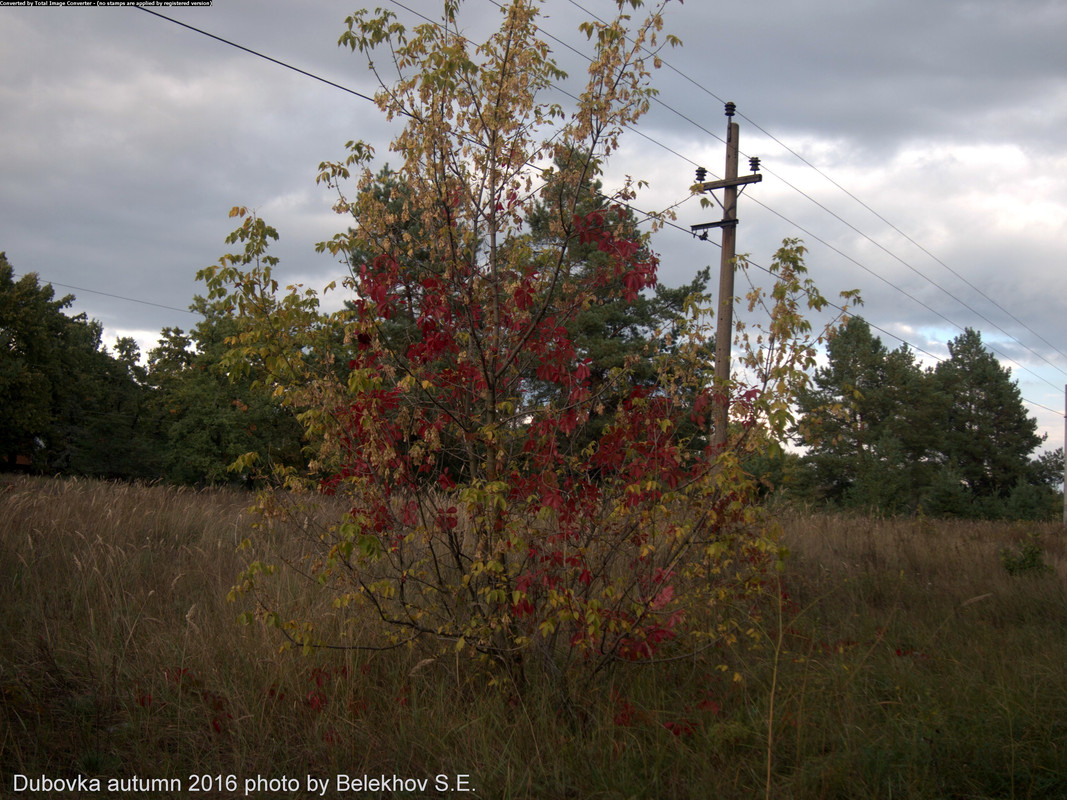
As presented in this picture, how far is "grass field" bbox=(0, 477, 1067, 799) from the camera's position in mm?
3057

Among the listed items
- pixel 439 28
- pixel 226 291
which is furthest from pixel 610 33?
pixel 226 291

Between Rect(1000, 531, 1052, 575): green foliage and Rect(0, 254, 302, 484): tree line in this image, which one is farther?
Rect(0, 254, 302, 484): tree line

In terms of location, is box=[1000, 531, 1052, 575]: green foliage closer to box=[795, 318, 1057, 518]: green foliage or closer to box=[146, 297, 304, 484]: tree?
box=[146, 297, 304, 484]: tree

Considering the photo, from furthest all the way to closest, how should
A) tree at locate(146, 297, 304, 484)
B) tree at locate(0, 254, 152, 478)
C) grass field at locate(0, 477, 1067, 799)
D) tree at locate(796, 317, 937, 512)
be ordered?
tree at locate(796, 317, 937, 512)
tree at locate(0, 254, 152, 478)
tree at locate(146, 297, 304, 484)
grass field at locate(0, 477, 1067, 799)

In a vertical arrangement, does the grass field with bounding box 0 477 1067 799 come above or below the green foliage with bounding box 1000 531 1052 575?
below

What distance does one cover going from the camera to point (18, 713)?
3691 mm

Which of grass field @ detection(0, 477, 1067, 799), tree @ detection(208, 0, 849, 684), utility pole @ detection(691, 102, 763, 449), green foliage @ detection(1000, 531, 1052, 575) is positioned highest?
utility pole @ detection(691, 102, 763, 449)

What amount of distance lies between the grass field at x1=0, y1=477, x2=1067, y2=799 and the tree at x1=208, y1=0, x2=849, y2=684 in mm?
433

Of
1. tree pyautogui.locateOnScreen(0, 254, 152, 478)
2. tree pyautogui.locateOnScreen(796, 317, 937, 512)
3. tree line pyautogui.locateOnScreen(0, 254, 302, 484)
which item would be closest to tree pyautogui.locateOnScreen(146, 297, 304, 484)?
tree line pyautogui.locateOnScreen(0, 254, 302, 484)

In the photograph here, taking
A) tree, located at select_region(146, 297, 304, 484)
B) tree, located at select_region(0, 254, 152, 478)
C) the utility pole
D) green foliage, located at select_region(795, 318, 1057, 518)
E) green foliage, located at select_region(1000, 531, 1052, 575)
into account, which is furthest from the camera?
green foliage, located at select_region(795, 318, 1057, 518)

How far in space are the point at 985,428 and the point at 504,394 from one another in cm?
5074

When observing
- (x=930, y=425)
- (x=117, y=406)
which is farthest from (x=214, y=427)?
(x=930, y=425)

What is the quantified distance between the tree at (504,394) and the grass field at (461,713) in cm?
43

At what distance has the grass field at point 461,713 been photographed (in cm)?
306
